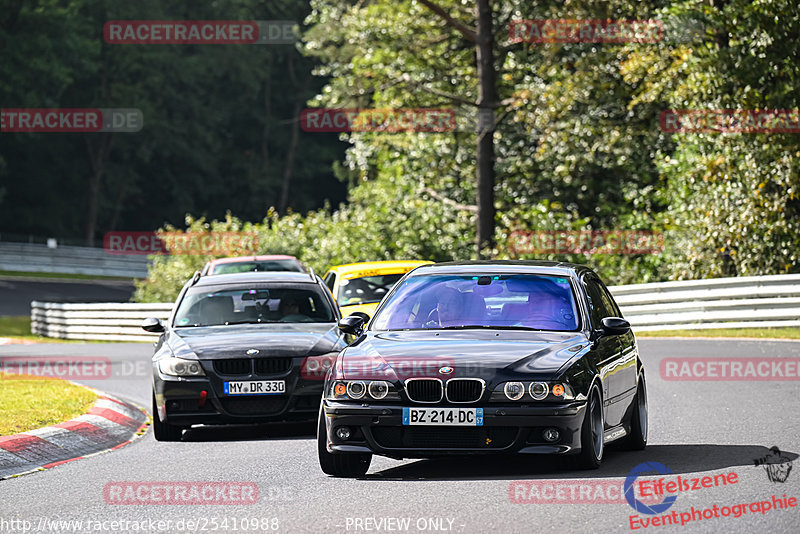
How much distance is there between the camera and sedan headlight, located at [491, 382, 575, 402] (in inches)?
358

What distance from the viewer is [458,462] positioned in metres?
10.4

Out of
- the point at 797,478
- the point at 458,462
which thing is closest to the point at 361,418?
the point at 458,462

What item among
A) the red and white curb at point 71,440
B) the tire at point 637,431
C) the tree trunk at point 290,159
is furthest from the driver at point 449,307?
the tree trunk at point 290,159

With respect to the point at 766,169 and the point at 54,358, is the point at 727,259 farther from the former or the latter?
the point at 54,358

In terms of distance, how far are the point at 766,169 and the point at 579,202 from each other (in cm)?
999

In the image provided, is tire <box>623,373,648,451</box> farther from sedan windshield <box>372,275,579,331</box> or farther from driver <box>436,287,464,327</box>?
driver <box>436,287,464,327</box>

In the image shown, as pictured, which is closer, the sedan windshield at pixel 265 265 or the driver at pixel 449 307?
the driver at pixel 449 307

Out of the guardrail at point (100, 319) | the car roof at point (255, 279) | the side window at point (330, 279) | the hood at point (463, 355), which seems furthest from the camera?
the guardrail at point (100, 319)

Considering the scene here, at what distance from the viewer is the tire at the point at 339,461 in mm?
9578

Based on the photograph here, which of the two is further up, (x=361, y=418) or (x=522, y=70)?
(x=522, y=70)

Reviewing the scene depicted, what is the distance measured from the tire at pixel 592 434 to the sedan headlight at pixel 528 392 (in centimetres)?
29

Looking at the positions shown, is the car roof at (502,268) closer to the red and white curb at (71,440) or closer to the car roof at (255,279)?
the red and white curb at (71,440)

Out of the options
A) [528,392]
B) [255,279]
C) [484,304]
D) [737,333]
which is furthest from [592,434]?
[737,333]

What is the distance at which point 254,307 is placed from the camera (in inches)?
566
